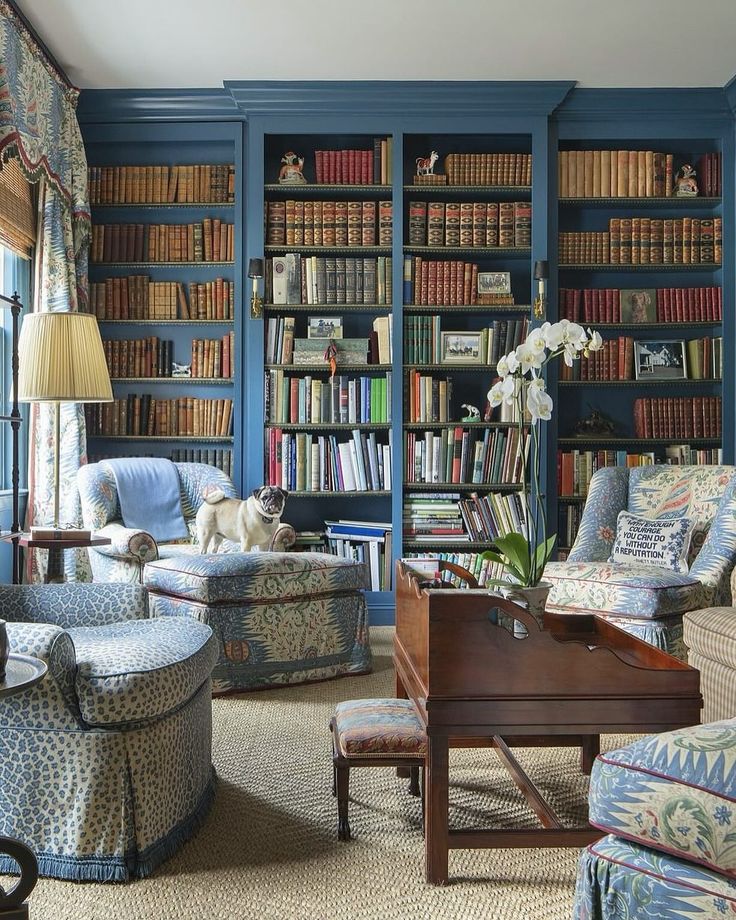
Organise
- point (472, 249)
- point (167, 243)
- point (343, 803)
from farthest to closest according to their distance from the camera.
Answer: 1. point (167, 243)
2. point (472, 249)
3. point (343, 803)

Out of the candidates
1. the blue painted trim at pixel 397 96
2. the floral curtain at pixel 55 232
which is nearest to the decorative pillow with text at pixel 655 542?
the blue painted trim at pixel 397 96

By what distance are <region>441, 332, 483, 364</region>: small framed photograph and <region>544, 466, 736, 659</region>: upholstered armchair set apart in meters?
1.10

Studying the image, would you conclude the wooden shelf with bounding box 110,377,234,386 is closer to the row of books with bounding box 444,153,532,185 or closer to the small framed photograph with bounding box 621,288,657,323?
the row of books with bounding box 444,153,532,185

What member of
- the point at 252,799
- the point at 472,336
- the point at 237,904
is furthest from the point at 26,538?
the point at 472,336

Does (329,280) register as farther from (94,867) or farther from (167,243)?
(94,867)

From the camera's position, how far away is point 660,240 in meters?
4.99

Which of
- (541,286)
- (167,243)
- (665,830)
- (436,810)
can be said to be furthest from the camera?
(167,243)

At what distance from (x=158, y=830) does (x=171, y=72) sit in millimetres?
3909

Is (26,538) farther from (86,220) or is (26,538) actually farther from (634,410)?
(634,410)

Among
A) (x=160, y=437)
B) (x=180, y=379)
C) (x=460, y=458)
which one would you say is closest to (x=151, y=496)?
(x=160, y=437)

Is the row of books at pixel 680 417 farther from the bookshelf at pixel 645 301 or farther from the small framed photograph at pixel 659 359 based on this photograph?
the small framed photograph at pixel 659 359

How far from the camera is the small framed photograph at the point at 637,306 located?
16.5ft

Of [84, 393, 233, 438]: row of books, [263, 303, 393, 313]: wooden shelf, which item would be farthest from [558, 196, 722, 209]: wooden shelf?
[84, 393, 233, 438]: row of books

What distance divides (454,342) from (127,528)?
79.8 inches
